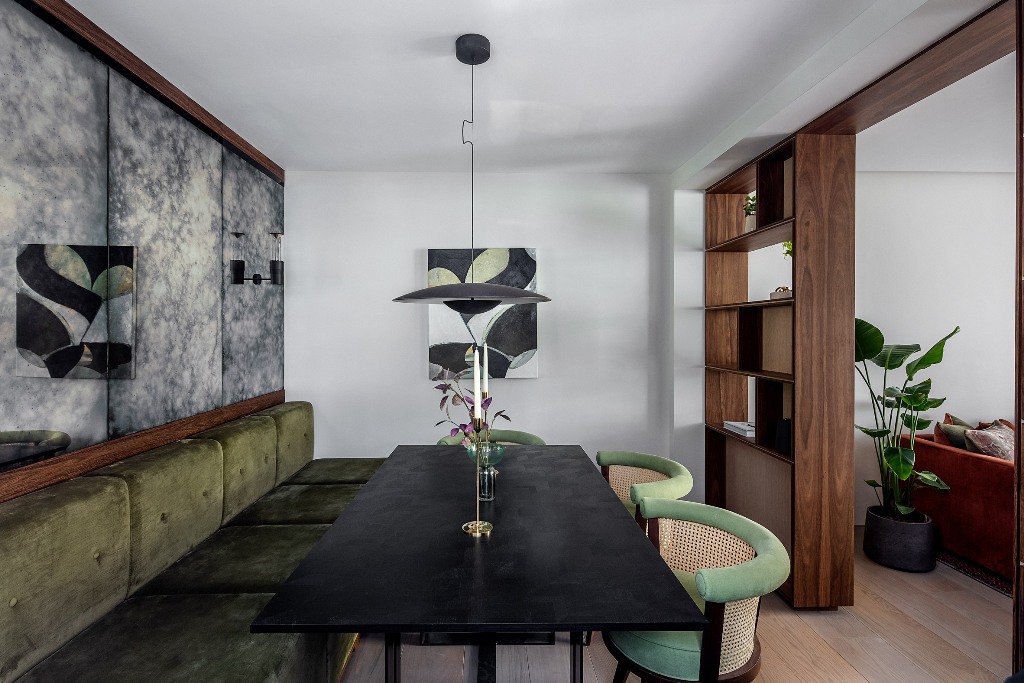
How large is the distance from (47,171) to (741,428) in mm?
3726

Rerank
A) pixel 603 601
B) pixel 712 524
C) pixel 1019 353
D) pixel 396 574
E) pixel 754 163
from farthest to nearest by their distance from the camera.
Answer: pixel 754 163 < pixel 712 524 < pixel 1019 353 < pixel 396 574 < pixel 603 601

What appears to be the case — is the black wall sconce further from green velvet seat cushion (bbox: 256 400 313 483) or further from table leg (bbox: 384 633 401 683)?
table leg (bbox: 384 633 401 683)

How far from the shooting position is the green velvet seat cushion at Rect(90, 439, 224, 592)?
1.93m

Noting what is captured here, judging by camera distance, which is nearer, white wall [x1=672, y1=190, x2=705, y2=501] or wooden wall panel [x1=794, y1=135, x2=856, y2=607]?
wooden wall panel [x1=794, y1=135, x2=856, y2=607]

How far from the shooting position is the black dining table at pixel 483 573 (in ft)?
3.77

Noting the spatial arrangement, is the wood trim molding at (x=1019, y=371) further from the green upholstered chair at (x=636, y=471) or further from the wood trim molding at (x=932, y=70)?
the green upholstered chair at (x=636, y=471)

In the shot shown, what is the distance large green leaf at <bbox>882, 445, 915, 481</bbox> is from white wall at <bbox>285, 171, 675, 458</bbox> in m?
1.37

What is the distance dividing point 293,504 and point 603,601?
216 cm

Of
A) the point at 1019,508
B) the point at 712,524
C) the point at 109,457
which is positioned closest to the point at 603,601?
the point at 712,524

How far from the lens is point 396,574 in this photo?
1365 millimetres

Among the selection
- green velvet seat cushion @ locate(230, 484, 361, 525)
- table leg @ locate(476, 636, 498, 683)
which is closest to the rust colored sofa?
table leg @ locate(476, 636, 498, 683)

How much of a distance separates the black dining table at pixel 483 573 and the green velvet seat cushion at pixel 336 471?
4.23 feet

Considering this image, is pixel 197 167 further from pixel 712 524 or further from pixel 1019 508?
pixel 1019 508

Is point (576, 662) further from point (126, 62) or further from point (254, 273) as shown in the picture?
point (254, 273)
